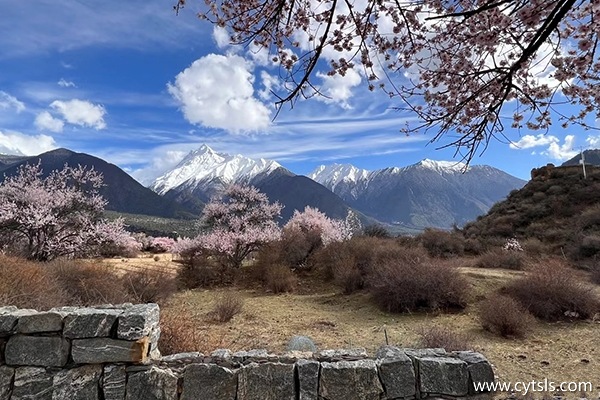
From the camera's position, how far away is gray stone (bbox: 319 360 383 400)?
3293mm

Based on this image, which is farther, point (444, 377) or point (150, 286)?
point (150, 286)

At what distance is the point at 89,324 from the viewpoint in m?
3.52

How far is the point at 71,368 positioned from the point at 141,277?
6054 millimetres

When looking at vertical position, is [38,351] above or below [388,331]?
above

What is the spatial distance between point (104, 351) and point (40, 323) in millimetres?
703

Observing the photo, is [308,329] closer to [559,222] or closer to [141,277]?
[141,277]

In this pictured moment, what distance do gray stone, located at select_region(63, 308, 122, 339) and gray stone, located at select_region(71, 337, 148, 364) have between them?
0.20 feet

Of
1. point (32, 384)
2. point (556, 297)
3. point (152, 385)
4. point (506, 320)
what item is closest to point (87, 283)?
point (32, 384)

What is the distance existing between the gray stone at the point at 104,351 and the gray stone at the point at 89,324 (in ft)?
0.20

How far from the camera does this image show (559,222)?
20.9 meters

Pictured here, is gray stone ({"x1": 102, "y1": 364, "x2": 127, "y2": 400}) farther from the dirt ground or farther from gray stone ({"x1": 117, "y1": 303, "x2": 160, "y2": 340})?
the dirt ground

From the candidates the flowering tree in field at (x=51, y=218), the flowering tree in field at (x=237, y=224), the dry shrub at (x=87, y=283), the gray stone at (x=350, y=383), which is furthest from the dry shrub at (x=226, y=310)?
the flowering tree in field at (x=51, y=218)

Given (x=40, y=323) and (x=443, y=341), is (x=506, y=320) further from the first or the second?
(x=40, y=323)

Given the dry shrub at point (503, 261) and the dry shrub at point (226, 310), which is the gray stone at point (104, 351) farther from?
the dry shrub at point (503, 261)
